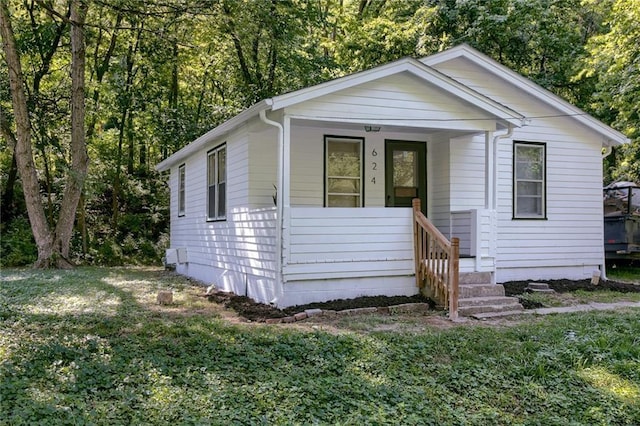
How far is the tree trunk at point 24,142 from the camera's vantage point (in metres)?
11.6

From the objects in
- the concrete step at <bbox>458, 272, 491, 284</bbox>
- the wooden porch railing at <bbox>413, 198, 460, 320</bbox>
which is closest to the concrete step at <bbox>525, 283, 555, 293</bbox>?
the concrete step at <bbox>458, 272, 491, 284</bbox>

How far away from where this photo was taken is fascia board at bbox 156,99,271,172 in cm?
735

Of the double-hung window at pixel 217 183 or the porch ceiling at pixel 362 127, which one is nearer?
the porch ceiling at pixel 362 127

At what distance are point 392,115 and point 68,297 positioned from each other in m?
5.57

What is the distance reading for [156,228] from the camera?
18.2 meters

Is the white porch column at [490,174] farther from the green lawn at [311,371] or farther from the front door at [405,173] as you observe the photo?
the green lawn at [311,371]

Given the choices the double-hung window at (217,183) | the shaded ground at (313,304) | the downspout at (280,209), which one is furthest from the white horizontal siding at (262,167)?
the shaded ground at (313,304)

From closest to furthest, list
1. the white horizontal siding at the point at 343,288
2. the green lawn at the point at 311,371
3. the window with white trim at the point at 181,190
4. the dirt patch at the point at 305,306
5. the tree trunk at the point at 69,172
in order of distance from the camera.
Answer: the green lawn at the point at 311,371
the dirt patch at the point at 305,306
the white horizontal siding at the point at 343,288
the tree trunk at the point at 69,172
the window with white trim at the point at 181,190

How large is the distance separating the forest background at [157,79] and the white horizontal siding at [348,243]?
5.15m

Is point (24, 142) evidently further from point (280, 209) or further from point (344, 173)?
point (280, 209)

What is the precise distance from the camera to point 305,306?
286 inches

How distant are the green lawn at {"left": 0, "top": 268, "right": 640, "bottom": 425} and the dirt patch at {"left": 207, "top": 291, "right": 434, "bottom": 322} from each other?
696 mm

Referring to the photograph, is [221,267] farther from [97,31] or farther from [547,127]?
[97,31]

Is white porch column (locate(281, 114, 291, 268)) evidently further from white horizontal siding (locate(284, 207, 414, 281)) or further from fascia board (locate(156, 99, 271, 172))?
fascia board (locate(156, 99, 271, 172))
